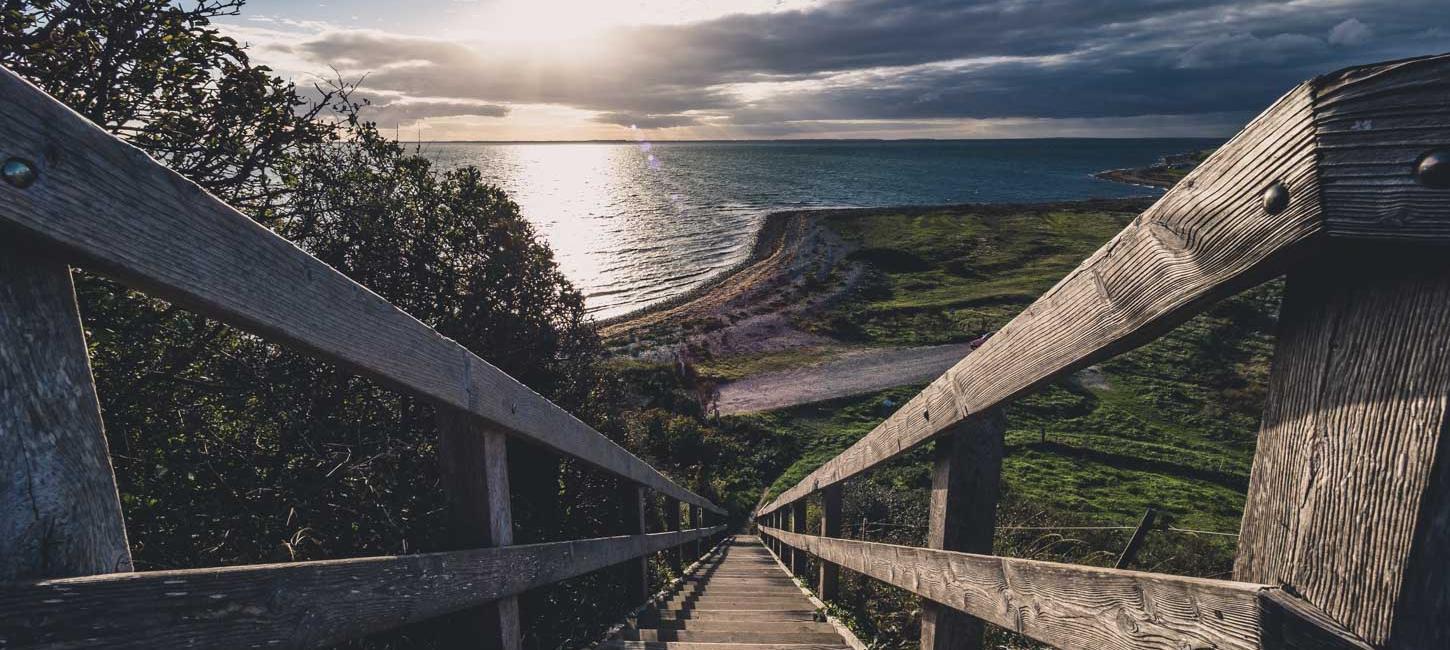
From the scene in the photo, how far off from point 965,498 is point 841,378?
19298 mm

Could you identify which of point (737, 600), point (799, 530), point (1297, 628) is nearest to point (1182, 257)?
point (1297, 628)

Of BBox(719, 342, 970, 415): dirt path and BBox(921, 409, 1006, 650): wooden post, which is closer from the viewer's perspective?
BBox(921, 409, 1006, 650): wooden post

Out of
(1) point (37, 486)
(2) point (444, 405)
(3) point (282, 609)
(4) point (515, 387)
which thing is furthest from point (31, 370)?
(4) point (515, 387)

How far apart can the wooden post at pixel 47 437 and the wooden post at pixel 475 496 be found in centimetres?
88

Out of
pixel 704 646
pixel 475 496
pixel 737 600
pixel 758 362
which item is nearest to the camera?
pixel 475 496

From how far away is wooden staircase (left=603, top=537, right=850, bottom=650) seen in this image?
3.47m

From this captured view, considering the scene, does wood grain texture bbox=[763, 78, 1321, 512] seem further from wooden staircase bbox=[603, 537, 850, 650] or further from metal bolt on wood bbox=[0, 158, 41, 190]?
wooden staircase bbox=[603, 537, 850, 650]

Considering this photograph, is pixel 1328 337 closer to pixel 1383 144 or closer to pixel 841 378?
pixel 1383 144

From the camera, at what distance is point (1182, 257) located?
0.98 m

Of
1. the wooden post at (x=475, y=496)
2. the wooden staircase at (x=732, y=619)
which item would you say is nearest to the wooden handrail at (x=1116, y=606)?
the wooden post at (x=475, y=496)

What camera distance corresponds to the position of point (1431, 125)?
67cm

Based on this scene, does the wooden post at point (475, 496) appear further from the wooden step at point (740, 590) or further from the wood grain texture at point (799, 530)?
the wood grain texture at point (799, 530)

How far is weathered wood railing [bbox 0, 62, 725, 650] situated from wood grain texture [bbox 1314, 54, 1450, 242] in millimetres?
1406

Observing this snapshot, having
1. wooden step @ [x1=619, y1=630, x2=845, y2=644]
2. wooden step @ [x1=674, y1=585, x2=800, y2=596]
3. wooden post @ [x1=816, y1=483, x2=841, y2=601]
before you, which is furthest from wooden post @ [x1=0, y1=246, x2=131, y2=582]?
wooden step @ [x1=674, y1=585, x2=800, y2=596]
